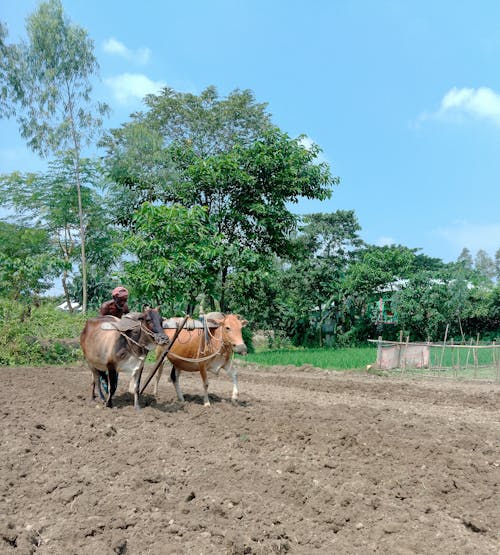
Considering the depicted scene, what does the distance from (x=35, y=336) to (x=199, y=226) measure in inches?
267

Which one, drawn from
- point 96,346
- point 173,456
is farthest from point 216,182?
point 173,456

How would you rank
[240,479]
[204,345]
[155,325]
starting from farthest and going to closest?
[204,345] < [155,325] < [240,479]

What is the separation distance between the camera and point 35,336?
17.0 m

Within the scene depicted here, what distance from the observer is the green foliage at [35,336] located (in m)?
16.1

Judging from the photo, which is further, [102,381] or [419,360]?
[419,360]

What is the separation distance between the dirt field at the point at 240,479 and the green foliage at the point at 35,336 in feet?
23.1

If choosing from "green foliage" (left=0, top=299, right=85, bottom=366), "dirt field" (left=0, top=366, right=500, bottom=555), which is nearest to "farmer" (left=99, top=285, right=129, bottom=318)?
"dirt field" (left=0, top=366, right=500, bottom=555)

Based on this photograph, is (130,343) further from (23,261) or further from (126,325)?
(23,261)

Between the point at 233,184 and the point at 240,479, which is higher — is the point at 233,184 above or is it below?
above

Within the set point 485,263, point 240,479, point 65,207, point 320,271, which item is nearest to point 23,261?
point 65,207

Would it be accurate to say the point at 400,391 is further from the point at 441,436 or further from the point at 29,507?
the point at 29,507

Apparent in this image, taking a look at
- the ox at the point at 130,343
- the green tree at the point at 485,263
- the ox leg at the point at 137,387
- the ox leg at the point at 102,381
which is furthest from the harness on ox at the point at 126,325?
the green tree at the point at 485,263

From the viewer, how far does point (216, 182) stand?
2283 centimetres

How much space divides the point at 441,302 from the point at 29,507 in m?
26.8
